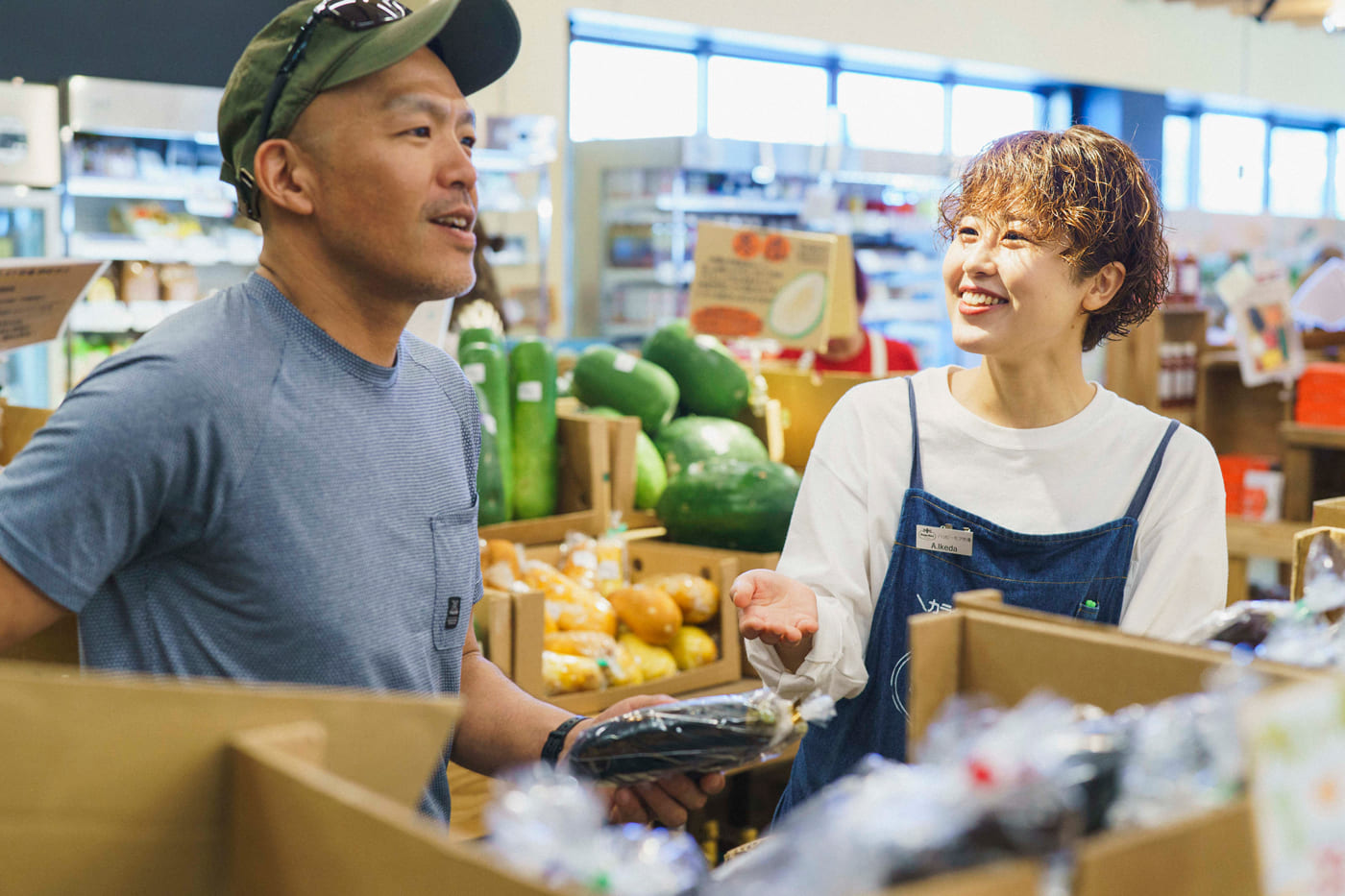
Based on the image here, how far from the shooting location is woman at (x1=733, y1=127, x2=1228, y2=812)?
1.53m

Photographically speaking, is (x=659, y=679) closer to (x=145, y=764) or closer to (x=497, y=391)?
(x=497, y=391)

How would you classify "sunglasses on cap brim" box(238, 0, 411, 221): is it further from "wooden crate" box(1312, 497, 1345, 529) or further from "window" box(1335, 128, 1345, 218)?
"window" box(1335, 128, 1345, 218)

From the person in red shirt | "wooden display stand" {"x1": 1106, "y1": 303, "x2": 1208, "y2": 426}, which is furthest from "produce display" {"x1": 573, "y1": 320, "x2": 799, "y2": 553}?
"wooden display stand" {"x1": 1106, "y1": 303, "x2": 1208, "y2": 426}

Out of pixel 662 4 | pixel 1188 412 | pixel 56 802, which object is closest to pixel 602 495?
pixel 56 802

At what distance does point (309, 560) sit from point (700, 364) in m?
2.55

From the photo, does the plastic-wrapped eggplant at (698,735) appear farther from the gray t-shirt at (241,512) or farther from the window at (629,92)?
the window at (629,92)

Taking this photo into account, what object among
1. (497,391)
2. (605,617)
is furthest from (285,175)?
(497,391)

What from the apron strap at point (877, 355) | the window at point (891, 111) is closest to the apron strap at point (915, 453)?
the apron strap at point (877, 355)

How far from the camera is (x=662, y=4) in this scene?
9.10m

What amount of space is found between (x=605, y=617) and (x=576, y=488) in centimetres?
57

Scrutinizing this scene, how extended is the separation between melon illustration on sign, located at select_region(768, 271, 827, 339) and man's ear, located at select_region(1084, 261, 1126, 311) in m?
1.95

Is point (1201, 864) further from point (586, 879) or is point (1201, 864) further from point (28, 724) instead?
point (28, 724)

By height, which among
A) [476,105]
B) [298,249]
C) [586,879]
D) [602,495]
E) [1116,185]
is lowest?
[602,495]

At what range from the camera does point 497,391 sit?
10.2 feet
